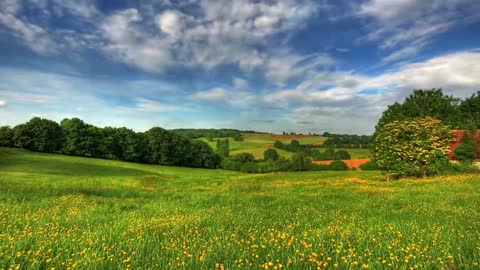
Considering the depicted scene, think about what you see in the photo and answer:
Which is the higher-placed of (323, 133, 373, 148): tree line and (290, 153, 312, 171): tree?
(323, 133, 373, 148): tree line

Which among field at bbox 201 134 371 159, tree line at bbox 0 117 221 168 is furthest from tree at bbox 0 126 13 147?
field at bbox 201 134 371 159

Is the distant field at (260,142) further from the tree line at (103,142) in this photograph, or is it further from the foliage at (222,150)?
the tree line at (103,142)

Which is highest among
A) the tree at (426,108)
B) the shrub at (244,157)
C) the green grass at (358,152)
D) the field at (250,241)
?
the tree at (426,108)

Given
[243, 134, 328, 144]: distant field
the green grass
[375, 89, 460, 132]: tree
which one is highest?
[375, 89, 460, 132]: tree

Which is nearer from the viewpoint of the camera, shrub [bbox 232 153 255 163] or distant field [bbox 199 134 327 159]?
shrub [bbox 232 153 255 163]

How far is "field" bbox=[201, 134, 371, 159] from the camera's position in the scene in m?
116

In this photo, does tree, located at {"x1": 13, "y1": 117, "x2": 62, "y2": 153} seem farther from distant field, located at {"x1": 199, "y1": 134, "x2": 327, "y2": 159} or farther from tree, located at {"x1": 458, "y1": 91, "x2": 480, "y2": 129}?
tree, located at {"x1": 458, "y1": 91, "x2": 480, "y2": 129}

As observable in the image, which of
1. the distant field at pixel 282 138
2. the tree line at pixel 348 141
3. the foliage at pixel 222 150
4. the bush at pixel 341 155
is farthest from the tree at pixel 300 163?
the distant field at pixel 282 138

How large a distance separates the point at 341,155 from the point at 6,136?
102 m

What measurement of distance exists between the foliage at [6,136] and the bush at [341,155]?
99982 mm

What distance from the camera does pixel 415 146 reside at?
34.1 m

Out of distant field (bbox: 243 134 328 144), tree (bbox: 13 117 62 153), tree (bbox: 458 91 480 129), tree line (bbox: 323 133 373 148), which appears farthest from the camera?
distant field (bbox: 243 134 328 144)

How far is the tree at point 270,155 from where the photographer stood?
113 metres

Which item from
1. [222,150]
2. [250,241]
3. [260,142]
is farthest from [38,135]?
[250,241]
